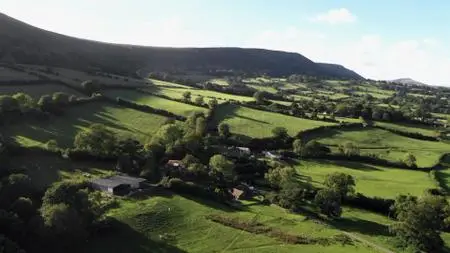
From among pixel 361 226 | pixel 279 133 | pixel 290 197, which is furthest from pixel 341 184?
pixel 279 133

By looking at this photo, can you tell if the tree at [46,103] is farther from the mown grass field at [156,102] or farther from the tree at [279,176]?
the tree at [279,176]

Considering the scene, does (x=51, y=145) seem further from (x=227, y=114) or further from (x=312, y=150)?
(x=227, y=114)

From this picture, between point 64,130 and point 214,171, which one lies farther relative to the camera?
point 64,130

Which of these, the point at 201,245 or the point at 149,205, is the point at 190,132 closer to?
the point at 149,205

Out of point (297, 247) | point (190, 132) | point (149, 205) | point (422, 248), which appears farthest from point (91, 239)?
point (190, 132)

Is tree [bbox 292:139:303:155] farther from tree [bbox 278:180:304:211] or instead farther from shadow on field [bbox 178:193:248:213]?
shadow on field [bbox 178:193:248:213]

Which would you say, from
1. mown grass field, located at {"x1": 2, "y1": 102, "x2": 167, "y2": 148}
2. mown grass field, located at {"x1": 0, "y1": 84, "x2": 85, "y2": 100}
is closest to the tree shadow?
mown grass field, located at {"x1": 2, "y1": 102, "x2": 167, "y2": 148}
